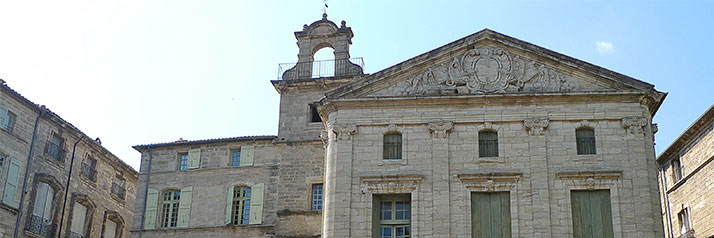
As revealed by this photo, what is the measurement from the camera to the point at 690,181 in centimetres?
3747

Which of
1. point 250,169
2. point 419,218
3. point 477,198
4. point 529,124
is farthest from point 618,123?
point 250,169

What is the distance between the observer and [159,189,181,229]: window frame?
121 ft

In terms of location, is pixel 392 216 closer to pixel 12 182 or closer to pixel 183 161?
pixel 183 161

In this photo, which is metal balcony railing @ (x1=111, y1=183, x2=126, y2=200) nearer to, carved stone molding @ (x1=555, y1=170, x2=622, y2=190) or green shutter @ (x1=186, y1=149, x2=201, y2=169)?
green shutter @ (x1=186, y1=149, x2=201, y2=169)

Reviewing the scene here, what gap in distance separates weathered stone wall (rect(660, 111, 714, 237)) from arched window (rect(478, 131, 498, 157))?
1093 centimetres

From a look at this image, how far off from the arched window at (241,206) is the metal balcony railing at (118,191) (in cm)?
954

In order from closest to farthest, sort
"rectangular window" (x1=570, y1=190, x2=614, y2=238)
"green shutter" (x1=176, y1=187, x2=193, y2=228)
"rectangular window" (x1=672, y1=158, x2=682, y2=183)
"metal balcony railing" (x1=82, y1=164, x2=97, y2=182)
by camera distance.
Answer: "rectangular window" (x1=570, y1=190, x2=614, y2=238) < "green shutter" (x1=176, y1=187, x2=193, y2=228) < "rectangular window" (x1=672, y1=158, x2=682, y2=183) < "metal balcony railing" (x1=82, y1=164, x2=97, y2=182)

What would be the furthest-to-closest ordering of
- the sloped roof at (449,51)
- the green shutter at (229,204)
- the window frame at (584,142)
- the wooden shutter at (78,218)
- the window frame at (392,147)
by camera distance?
1. the wooden shutter at (78,218)
2. the green shutter at (229,204)
3. the sloped roof at (449,51)
4. the window frame at (392,147)
5. the window frame at (584,142)

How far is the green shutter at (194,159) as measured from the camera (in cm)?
3744

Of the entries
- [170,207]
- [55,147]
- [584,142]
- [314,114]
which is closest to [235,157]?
[170,207]

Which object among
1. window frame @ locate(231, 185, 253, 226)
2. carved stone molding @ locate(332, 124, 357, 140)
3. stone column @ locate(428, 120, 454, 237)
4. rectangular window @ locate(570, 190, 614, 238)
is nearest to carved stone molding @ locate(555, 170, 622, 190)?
rectangular window @ locate(570, 190, 614, 238)

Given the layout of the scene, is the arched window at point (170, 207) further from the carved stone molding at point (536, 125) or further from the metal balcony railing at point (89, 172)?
the carved stone molding at point (536, 125)

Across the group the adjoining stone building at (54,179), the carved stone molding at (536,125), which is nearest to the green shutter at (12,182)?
the adjoining stone building at (54,179)

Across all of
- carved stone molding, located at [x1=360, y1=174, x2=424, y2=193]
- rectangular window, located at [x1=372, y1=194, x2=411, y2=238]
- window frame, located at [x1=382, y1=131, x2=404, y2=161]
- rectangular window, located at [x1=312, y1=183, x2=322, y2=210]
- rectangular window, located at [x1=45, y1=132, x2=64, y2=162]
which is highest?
rectangular window, located at [x1=45, y1=132, x2=64, y2=162]
